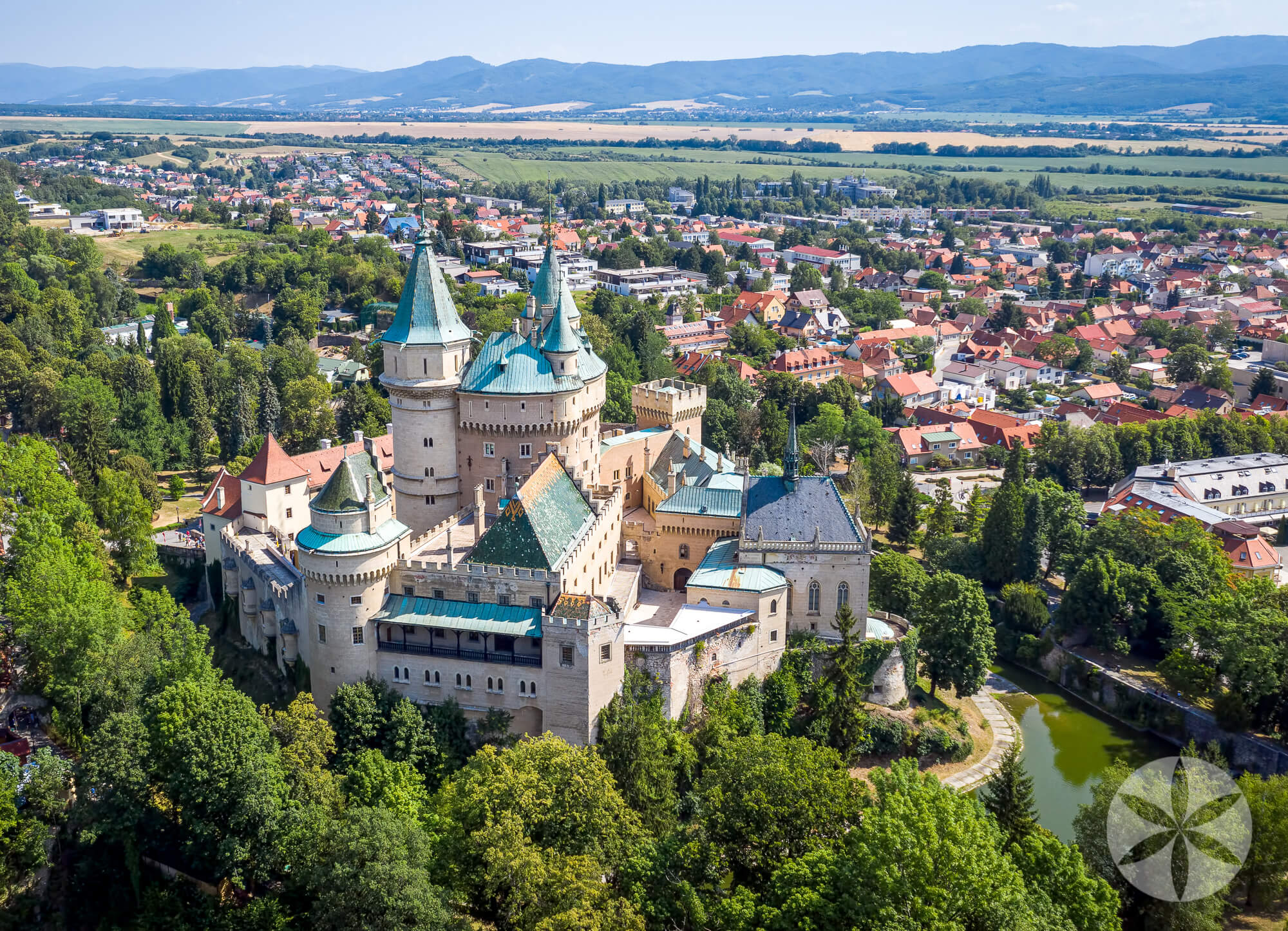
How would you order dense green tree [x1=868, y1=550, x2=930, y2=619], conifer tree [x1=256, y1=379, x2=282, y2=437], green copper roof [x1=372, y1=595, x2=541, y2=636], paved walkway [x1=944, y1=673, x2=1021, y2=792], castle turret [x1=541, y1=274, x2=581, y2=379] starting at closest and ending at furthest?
green copper roof [x1=372, y1=595, x2=541, y2=636]
paved walkway [x1=944, y1=673, x2=1021, y2=792]
castle turret [x1=541, y1=274, x2=581, y2=379]
dense green tree [x1=868, y1=550, x2=930, y2=619]
conifer tree [x1=256, y1=379, x2=282, y2=437]

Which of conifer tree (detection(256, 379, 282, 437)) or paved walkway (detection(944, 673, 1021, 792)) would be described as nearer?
paved walkway (detection(944, 673, 1021, 792))

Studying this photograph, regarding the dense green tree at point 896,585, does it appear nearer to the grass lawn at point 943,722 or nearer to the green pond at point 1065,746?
the grass lawn at point 943,722

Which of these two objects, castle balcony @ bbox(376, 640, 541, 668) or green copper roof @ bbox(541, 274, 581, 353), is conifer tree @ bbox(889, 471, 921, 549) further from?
castle balcony @ bbox(376, 640, 541, 668)

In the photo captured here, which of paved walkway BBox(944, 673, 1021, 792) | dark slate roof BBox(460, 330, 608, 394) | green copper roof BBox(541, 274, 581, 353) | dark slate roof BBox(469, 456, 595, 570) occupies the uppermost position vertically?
green copper roof BBox(541, 274, 581, 353)

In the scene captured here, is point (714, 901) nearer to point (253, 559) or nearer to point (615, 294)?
point (253, 559)

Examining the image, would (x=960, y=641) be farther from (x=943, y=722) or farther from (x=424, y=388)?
(x=424, y=388)

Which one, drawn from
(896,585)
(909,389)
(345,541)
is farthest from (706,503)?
(909,389)

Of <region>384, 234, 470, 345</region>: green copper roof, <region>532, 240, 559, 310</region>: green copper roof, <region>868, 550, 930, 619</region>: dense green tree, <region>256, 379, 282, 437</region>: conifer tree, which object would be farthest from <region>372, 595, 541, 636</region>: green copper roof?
<region>256, 379, 282, 437</region>: conifer tree
